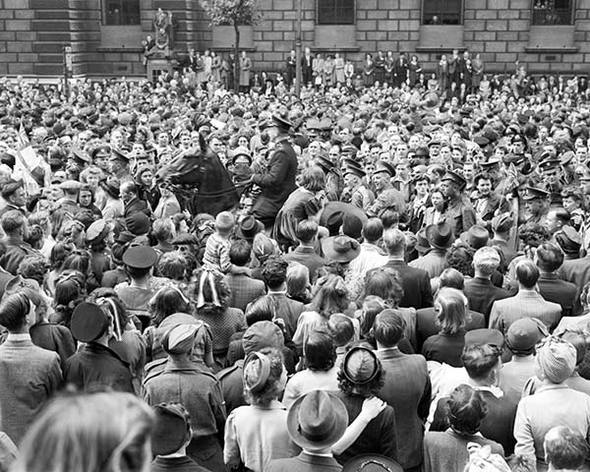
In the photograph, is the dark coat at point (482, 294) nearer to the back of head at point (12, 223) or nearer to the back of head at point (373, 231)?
the back of head at point (373, 231)

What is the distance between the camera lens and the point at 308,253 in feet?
25.3

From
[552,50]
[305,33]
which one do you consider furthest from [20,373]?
[552,50]

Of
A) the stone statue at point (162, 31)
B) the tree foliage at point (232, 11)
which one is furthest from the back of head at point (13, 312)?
the stone statue at point (162, 31)

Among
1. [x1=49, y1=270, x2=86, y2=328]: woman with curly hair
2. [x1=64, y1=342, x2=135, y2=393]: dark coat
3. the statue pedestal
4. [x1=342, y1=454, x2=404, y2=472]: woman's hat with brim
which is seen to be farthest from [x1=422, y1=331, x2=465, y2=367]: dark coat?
the statue pedestal

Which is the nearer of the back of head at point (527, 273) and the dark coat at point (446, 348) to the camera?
the dark coat at point (446, 348)

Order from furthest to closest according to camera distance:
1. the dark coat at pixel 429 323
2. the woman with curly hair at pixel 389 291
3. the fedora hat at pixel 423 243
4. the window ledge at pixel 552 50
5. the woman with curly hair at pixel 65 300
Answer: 1. the window ledge at pixel 552 50
2. the fedora hat at pixel 423 243
3. the dark coat at pixel 429 323
4. the woman with curly hair at pixel 389 291
5. the woman with curly hair at pixel 65 300

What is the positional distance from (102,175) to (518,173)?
5375mm

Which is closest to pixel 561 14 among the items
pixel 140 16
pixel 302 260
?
pixel 140 16

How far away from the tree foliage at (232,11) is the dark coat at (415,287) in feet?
86.4

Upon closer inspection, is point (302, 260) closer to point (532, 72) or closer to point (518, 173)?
point (518, 173)

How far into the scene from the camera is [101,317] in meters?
5.17

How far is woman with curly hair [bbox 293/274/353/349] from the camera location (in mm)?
5836

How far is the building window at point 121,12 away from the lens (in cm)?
3544

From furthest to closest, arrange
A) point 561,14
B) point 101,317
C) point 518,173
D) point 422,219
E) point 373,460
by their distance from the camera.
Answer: point 561,14 → point 518,173 → point 422,219 → point 101,317 → point 373,460
